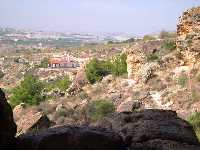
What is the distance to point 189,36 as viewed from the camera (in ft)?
108

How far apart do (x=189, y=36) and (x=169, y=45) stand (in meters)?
8.19

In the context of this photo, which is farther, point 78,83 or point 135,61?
point 78,83

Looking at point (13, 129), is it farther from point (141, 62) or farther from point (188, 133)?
point (141, 62)

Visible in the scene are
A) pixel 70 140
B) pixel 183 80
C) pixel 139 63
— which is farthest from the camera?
pixel 139 63

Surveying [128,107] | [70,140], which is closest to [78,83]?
[128,107]

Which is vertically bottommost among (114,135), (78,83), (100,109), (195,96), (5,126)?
(78,83)

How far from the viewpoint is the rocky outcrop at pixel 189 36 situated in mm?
32344

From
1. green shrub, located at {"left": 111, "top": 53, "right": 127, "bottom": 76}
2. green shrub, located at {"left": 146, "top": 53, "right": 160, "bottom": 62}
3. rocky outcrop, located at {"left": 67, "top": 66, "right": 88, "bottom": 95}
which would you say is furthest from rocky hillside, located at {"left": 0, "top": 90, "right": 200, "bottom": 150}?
green shrub, located at {"left": 111, "top": 53, "right": 127, "bottom": 76}

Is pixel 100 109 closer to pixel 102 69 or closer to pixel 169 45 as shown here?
pixel 169 45

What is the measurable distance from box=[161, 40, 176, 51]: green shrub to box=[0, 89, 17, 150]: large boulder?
111 ft

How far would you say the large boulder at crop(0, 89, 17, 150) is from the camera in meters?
6.99

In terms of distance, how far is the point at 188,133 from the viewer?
8594 mm

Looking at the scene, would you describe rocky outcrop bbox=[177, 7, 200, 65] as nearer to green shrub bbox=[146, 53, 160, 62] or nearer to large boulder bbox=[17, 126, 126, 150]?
green shrub bbox=[146, 53, 160, 62]

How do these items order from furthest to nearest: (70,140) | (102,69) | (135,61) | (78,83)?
1. (102,69)
2. (78,83)
3. (135,61)
4. (70,140)
